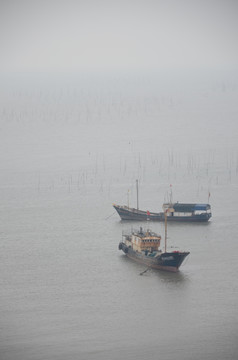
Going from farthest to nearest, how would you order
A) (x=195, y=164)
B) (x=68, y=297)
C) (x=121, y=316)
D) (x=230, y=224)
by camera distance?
1. (x=195, y=164)
2. (x=230, y=224)
3. (x=68, y=297)
4. (x=121, y=316)

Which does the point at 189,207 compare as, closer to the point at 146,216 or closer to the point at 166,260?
the point at 146,216

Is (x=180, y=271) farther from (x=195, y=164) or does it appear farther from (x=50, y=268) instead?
(x=195, y=164)

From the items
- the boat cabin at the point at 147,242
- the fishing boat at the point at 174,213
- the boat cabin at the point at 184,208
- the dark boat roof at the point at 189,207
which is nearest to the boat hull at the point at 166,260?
the boat cabin at the point at 147,242

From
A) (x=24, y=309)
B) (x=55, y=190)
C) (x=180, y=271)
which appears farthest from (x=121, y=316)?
(x=55, y=190)

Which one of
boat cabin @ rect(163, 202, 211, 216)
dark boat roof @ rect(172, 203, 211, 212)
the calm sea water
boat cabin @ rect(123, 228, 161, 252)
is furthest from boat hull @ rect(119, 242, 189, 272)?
dark boat roof @ rect(172, 203, 211, 212)

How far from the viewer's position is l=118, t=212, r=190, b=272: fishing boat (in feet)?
275

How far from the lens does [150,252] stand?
88.1 meters

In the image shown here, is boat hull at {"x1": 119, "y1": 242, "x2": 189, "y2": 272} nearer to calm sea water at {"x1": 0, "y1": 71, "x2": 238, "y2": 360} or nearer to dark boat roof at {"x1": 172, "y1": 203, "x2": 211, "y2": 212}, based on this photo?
calm sea water at {"x1": 0, "y1": 71, "x2": 238, "y2": 360}

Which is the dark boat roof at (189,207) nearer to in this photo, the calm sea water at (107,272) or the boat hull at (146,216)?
the boat hull at (146,216)

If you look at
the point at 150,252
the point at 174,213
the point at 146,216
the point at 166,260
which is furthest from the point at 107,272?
the point at 174,213

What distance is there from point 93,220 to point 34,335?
45.9m

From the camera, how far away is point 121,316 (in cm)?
7162

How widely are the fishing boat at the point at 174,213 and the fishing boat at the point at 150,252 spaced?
53.6 ft

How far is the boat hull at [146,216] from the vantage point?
10950cm
